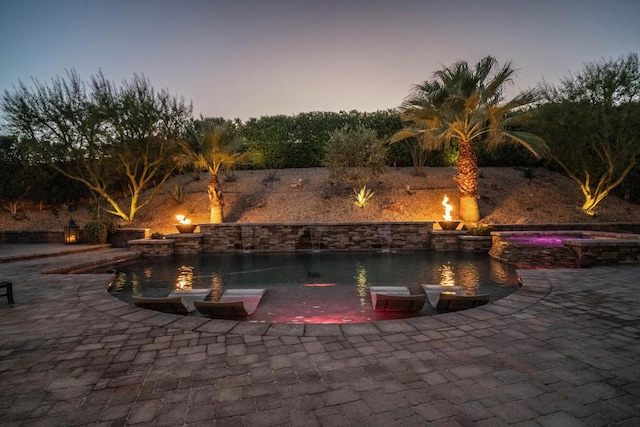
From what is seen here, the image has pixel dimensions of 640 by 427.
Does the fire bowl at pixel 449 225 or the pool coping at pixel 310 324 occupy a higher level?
the fire bowl at pixel 449 225

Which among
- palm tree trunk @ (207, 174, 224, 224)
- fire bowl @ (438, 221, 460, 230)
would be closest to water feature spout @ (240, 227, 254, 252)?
palm tree trunk @ (207, 174, 224, 224)

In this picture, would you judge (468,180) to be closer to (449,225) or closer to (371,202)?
(449,225)

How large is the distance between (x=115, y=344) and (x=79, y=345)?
40cm

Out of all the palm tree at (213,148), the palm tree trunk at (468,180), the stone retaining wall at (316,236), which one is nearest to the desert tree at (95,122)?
the palm tree at (213,148)

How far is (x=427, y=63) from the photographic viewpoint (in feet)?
49.9

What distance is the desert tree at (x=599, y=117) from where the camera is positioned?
14117mm

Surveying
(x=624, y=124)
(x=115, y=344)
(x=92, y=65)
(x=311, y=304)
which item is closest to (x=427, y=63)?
(x=624, y=124)

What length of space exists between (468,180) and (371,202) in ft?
16.1

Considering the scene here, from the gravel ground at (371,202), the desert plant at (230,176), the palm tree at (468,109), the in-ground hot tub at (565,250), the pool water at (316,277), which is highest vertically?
the palm tree at (468,109)

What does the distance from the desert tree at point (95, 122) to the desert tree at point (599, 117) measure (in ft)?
58.8

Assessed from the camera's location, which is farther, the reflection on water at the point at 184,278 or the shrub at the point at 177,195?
the shrub at the point at 177,195

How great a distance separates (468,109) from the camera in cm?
1366

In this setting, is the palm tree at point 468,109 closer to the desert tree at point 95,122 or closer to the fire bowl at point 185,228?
the fire bowl at point 185,228

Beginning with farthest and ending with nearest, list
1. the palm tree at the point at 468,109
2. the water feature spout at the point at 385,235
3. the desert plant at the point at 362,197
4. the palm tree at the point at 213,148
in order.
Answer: the desert plant at the point at 362,197
the palm tree at the point at 213,148
the water feature spout at the point at 385,235
the palm tree at the point at 468,109
